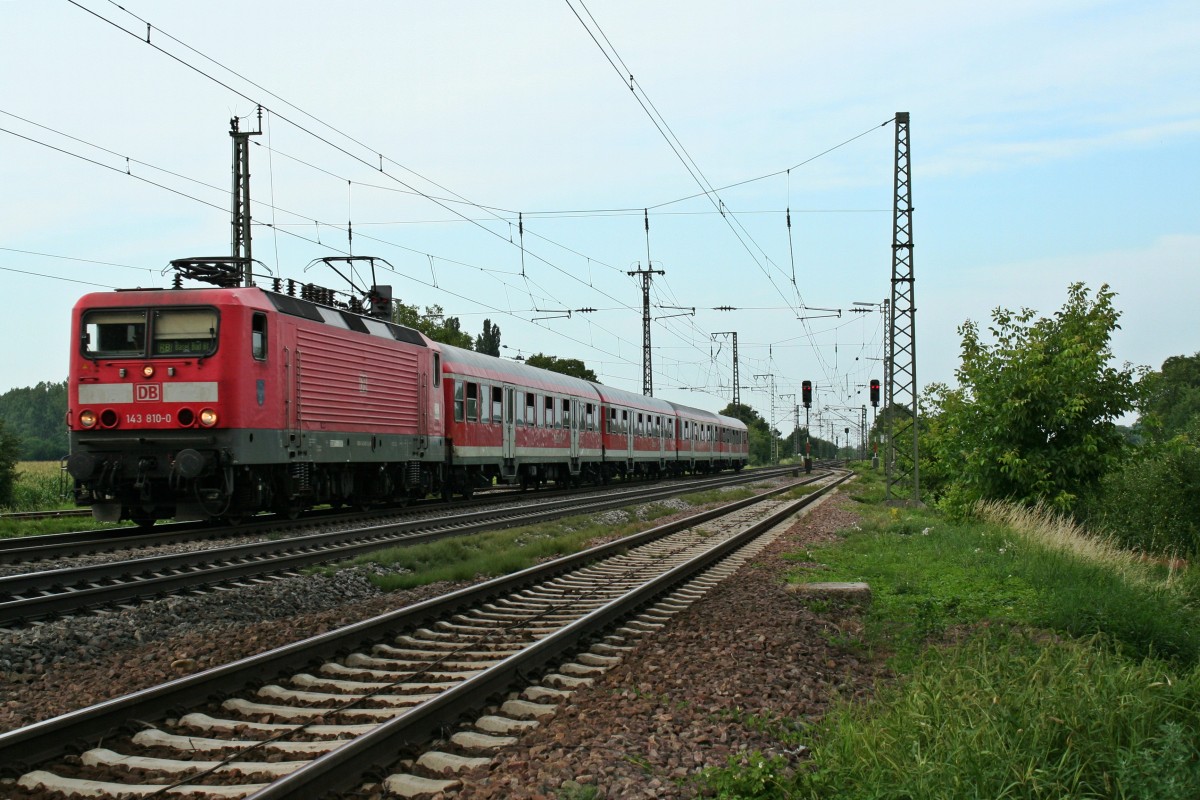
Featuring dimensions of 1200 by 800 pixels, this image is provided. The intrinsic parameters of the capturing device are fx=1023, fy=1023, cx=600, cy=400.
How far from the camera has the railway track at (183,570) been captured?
8.88m

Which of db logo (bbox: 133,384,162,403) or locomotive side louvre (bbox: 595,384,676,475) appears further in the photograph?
locomotive side louvre (bbox: 595,384,676,475)

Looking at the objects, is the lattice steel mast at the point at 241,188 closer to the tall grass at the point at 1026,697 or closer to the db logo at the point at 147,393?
the db logo at the point at 147,393

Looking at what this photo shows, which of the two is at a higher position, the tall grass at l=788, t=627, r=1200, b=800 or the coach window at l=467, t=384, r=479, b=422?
the coach window at l=467, t=384, r=479, b=422

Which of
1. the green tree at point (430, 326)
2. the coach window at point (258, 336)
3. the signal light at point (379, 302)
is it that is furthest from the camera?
the green tree at point (430, 326)

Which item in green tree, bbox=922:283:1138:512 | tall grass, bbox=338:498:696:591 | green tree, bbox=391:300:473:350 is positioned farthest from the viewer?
green tree, bbox=391:300:473:350

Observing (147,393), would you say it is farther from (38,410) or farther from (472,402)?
(38,410)

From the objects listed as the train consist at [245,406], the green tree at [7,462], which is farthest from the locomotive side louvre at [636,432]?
the green tree at [7,462]

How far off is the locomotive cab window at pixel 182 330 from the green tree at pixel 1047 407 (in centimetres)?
1374

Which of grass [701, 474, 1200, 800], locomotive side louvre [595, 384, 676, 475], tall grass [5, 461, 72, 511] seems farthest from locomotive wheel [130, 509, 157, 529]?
locomotive side louvre [595, 384, 676, 475]

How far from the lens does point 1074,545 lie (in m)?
14.2

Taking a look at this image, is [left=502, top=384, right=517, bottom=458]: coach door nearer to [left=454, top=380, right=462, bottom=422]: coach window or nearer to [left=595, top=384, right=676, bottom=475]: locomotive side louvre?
[left=454, top=380, right=462, bottom=422]: coach window

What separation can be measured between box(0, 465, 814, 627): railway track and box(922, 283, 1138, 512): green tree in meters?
9.71

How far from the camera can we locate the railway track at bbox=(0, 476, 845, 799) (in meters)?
4.62

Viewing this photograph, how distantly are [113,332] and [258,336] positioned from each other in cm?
197
